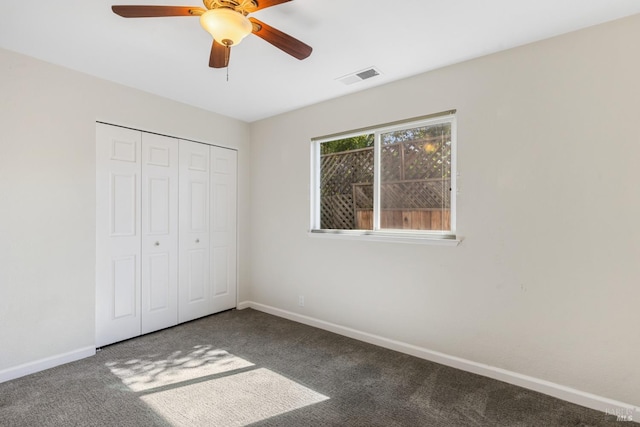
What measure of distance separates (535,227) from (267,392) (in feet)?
7.08

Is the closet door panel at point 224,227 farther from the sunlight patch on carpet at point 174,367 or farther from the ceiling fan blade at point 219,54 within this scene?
the ceiling fan blade at point 219,54

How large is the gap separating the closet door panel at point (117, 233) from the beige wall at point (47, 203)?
0.29 ft

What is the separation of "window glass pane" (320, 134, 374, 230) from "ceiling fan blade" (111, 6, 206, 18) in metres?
1.95

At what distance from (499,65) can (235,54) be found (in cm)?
195

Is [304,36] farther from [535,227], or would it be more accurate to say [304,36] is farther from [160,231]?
[160,231]

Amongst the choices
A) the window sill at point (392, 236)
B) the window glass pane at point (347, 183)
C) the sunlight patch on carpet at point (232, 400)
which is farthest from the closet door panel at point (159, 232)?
the window glass pane at point (347, 183)

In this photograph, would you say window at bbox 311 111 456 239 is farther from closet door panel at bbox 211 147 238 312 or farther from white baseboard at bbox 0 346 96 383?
white baseboard at bbox 0 346 96 383

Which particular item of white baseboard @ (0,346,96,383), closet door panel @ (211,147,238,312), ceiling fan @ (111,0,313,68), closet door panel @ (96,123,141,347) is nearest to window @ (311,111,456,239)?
closet door panel @ (211,147,238,312)

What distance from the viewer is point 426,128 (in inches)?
A: 109

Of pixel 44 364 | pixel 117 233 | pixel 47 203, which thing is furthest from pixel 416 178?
pixel 44 364

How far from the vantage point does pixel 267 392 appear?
85.1 inches

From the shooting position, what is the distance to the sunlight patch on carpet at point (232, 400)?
1896 millimetres

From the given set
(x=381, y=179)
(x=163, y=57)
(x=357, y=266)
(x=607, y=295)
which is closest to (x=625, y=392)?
(x=607, y=295)

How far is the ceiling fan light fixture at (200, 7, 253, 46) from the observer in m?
1.50
